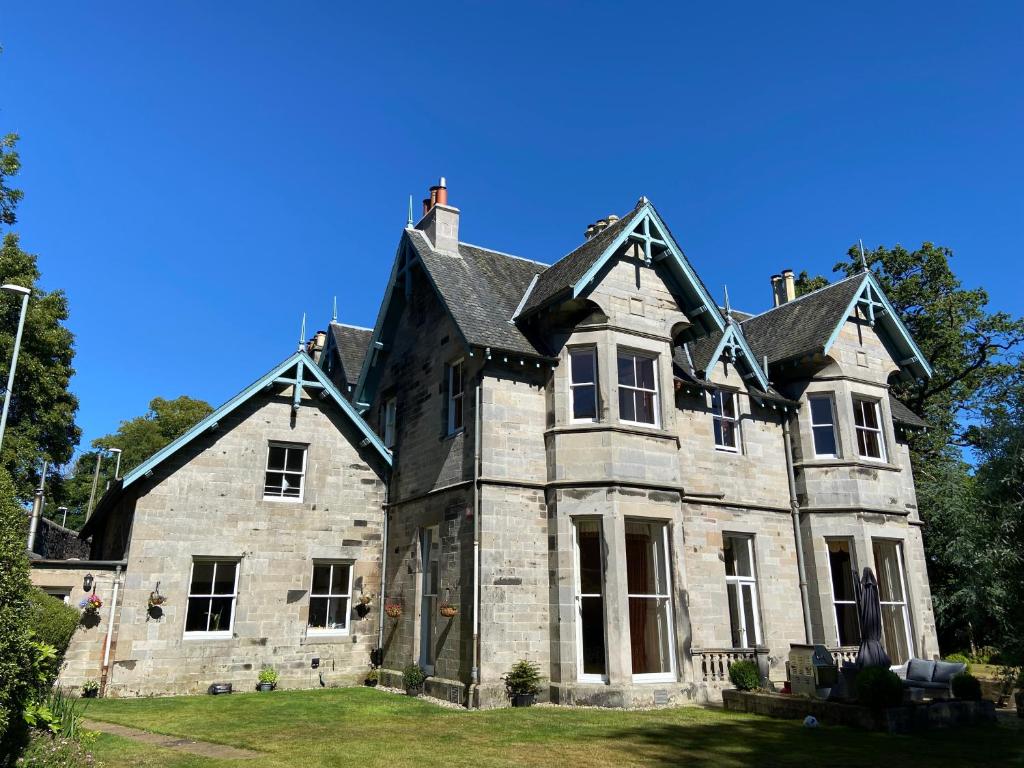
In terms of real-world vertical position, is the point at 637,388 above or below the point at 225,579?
above

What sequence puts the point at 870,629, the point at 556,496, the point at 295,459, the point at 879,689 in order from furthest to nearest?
the point at 295,459
the point at 556,496
the point at 870,629
the point at 879,689

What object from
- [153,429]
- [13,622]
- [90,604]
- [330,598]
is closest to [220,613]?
[330,598]

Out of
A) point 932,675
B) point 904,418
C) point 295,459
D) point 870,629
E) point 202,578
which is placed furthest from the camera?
point 904,418

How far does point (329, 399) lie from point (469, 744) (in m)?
11.9

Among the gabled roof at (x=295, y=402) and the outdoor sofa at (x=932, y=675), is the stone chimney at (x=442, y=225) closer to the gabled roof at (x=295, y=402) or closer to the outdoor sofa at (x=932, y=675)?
the gabled roof at (x=295, y=402)

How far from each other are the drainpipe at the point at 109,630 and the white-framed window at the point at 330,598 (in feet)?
15.1

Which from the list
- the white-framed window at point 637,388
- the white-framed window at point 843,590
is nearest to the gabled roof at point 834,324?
the white-framed window at point 843,590

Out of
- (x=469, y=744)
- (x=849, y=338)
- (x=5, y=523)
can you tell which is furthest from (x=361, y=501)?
(x=849, y=338)

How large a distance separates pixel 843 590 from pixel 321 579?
15.4m

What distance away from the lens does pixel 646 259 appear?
18625mm

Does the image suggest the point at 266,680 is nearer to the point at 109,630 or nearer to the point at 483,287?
the point at 109,630

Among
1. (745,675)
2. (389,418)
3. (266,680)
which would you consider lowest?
(266,680)

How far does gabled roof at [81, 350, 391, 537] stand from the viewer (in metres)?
17.8

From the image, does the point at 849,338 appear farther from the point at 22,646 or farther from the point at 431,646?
the point at 22,646
